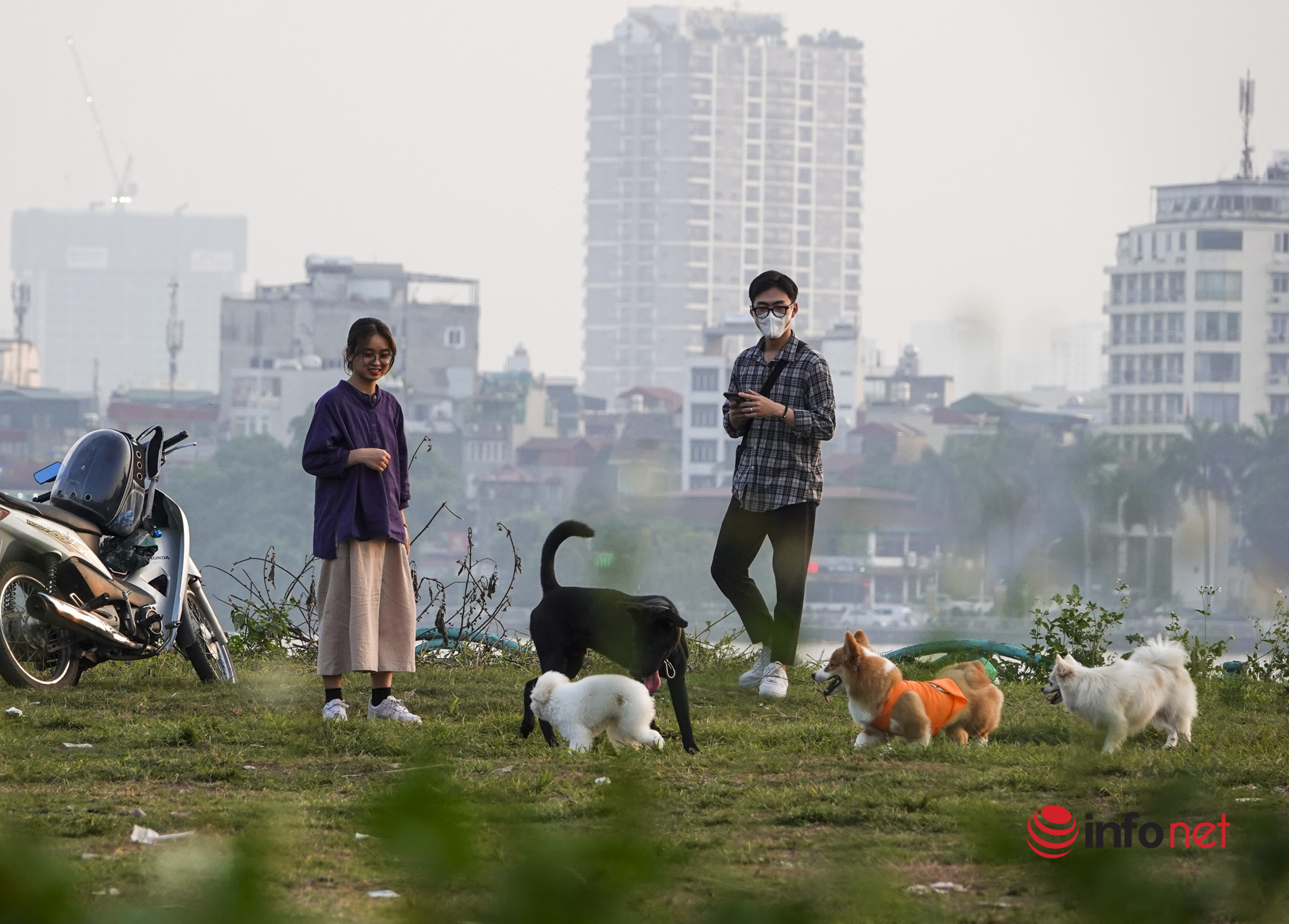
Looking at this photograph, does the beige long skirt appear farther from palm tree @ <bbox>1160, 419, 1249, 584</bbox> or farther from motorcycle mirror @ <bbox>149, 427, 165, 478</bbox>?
palm tree @ <bbox>1160, 419, 1249, 584</bbox>

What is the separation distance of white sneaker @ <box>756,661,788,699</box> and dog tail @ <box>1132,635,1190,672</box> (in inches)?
55.5

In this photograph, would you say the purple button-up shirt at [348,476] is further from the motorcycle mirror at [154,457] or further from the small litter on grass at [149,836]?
the small litter on grass at [149,836]

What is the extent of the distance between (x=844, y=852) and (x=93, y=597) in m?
4.40

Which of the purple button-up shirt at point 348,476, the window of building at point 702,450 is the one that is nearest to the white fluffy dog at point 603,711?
the purple button-up shirt at point 348,476

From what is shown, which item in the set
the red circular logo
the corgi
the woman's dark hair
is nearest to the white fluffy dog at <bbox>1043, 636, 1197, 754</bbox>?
the corgi

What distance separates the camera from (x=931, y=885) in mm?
2381

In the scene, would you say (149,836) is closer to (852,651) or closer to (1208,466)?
(852,651)

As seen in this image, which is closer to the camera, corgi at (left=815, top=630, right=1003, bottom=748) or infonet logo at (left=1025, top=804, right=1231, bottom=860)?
infonet logo at (left=1025, top=804, right=1231, bottom=860)

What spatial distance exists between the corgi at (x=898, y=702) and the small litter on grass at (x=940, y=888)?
4.82ft

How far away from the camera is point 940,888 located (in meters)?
2.36

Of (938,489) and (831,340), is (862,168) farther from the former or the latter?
(938,489)

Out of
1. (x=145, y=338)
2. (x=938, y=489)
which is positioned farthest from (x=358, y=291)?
(x=145, y=338)

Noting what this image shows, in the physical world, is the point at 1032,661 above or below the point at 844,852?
below

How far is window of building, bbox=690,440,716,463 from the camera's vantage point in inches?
3130
